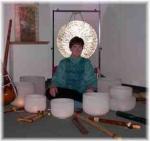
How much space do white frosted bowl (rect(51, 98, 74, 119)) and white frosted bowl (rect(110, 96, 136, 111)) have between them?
0.85ft

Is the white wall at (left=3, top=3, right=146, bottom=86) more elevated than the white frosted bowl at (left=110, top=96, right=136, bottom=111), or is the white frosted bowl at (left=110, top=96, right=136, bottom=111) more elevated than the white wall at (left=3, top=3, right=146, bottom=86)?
the white wall at (left=3, top=3, right=146, bottom=86)

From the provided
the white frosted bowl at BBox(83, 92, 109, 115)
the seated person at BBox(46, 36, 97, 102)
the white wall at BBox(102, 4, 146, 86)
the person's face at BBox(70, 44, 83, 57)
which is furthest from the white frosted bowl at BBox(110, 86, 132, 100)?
the white wall at BBox(102, 4, 146, 86)

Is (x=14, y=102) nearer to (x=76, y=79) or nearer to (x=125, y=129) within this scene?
(x=76, y=79)

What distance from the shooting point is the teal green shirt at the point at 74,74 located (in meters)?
2.14

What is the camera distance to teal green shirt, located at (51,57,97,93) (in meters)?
2.14

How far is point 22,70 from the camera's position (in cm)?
353

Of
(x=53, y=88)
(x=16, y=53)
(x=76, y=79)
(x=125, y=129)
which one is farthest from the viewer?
(x=16, y=53)

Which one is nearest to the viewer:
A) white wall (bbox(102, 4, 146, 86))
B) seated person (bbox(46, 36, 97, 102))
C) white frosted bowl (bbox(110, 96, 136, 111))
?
white frosted bowl (bbox(110, 96, 136, 111))

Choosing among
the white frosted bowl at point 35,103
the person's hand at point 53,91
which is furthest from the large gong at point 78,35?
the white frosted bowl at point 35,103

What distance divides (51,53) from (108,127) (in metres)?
2.41

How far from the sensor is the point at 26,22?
351cm

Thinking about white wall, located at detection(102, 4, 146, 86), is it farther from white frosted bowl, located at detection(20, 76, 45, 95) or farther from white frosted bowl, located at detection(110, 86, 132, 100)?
white frosted bowl, located at detection(110, 86, 132, 100)

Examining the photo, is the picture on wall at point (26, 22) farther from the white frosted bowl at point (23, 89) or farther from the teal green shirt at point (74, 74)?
the white frosted bowl at point (23, 89)

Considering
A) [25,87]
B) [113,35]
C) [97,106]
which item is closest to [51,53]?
[113,35]
